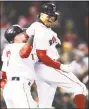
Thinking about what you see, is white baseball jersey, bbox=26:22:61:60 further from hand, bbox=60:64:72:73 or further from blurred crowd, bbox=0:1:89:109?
blurred crowd, bbox=0:1:89:109

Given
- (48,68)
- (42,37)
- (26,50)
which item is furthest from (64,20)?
(26,50)

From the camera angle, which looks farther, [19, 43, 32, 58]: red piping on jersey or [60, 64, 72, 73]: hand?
[60, 64, 72, 73]: hand

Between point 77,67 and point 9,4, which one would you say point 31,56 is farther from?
point 9,4

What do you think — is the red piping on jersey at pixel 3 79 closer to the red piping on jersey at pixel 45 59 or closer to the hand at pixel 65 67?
the red piping on jersey at pixel 45 59

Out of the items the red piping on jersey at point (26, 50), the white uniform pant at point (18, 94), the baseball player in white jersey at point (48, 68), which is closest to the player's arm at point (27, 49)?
the red piping on jersey at point (26, 50)

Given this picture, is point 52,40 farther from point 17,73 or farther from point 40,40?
point 17,73

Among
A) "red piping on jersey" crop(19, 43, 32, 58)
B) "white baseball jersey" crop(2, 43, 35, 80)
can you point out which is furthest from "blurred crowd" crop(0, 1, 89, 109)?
"red piping on jersey" crop(19, 43, 32, 58)
